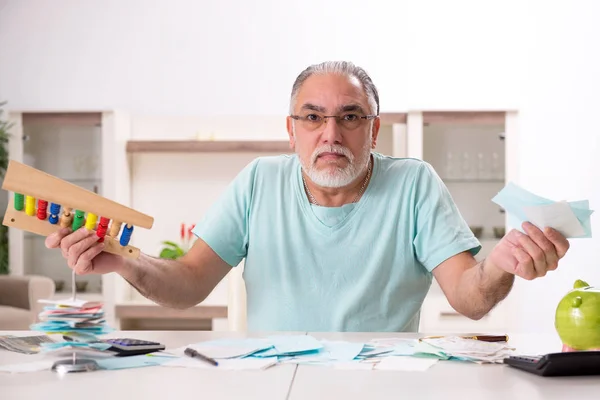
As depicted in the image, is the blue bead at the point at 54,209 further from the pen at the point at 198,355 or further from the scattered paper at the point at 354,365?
the scattered paper at the point at 354,365

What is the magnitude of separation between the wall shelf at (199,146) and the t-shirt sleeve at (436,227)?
2.61 meters

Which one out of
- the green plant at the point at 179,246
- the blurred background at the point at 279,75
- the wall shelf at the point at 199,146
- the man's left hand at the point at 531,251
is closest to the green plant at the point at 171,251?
the green plant at the point at 179,246

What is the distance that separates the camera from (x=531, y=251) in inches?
59.7

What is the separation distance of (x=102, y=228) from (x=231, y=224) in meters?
0.77

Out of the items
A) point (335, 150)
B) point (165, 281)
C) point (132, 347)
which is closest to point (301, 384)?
point (132, 347)

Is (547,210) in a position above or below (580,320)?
above

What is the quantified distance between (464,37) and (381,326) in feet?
11.4

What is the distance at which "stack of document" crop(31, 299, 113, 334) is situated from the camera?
54.3 inches

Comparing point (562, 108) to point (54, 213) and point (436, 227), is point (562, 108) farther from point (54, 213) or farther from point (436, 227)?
point (54, 213)

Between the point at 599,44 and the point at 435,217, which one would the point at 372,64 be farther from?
the point at 435,217

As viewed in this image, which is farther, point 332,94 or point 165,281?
point 332,94

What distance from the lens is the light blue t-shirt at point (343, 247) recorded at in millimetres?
2123

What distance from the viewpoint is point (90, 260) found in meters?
1.61

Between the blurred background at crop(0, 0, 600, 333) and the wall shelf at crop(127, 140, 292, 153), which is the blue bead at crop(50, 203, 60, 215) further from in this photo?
the blurred background at crop(0, 0, 600, 333)
